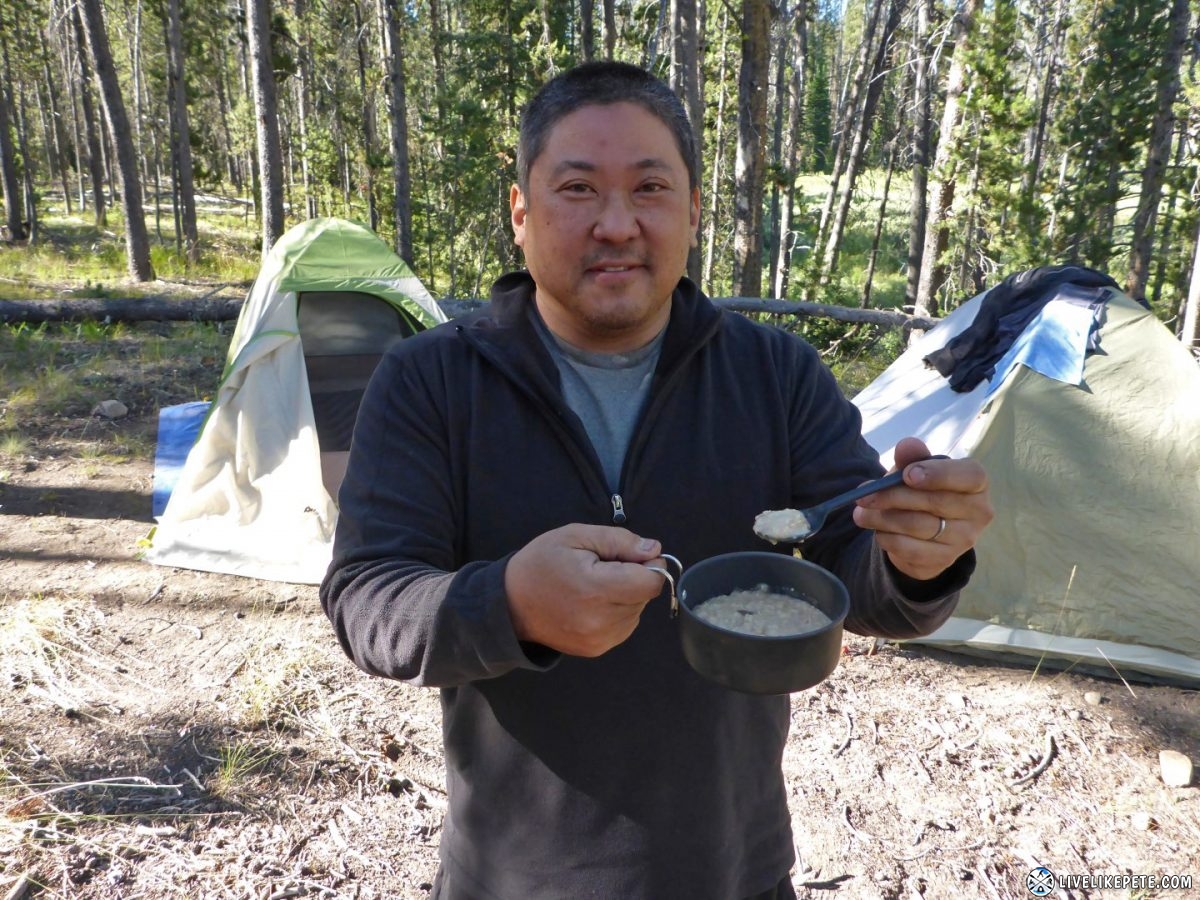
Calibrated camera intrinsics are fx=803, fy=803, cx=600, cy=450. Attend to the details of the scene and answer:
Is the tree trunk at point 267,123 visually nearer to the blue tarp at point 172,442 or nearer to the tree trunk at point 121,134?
the tree trunk at point 121,134

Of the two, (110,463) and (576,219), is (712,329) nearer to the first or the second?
(576,219)

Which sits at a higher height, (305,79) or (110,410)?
(305,79)

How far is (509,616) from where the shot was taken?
1.04m

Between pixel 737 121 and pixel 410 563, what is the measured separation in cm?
1356

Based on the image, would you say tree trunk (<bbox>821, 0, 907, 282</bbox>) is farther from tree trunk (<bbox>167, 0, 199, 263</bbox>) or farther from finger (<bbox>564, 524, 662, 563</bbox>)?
finger (<bbox>564, 524, 662, 563</bbox>)

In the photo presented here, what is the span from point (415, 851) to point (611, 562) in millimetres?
2261

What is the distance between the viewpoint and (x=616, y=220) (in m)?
1.35

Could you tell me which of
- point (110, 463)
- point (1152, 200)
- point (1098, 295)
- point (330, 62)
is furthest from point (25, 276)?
point (1152, 200)

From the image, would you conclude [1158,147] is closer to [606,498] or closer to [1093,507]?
[1093,507]

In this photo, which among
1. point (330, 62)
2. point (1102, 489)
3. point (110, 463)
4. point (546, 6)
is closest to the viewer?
point (1102, 489)

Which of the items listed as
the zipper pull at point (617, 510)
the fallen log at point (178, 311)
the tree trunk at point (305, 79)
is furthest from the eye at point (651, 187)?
the tree trunk at point (305, 79)

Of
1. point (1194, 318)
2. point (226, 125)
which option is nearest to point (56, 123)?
point (226, 125)

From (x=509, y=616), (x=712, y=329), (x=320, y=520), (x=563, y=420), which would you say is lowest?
(x=320, y=520)

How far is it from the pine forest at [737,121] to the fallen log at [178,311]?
58 cm
